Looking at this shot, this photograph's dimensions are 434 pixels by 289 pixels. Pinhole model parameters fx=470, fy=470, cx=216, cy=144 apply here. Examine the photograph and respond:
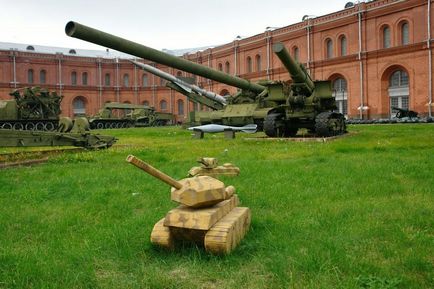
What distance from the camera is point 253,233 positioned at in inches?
148

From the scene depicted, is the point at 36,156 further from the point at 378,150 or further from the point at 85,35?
the point at 378,150

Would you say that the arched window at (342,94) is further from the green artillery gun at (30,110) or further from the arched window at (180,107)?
the arched window at (180,107)

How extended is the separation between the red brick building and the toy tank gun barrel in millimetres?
22422

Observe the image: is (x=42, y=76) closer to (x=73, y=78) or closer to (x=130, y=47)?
(x=73, y=78)

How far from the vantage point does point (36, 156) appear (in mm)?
10547

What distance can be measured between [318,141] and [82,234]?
32.3 feet

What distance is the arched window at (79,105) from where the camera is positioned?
61406mm

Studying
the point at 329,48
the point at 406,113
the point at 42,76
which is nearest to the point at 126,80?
the point at 42,76

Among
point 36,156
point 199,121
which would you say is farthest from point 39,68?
point 36,156

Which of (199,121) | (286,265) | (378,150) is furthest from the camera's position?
(199,121)

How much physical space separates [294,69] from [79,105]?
5299 cm

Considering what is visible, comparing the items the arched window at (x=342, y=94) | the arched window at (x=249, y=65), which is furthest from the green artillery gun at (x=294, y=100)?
the arched window at (x=249, y=65)

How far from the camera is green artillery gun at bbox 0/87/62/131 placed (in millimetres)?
29484

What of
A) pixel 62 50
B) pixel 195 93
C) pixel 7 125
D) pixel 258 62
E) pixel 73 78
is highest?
pixel 62 50
